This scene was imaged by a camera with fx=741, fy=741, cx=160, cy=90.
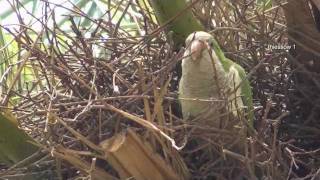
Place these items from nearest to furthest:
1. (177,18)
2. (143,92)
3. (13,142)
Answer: (143,92)
(13,142)
(177,18)

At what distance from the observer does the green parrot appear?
54.2 inches

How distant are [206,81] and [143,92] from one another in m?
0.18

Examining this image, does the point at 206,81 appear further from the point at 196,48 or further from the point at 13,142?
the point at 13,142

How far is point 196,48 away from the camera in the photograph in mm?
1382

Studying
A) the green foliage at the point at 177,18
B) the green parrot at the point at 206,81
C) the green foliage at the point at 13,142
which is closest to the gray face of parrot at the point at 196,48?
the green parrot at the point at 206,81

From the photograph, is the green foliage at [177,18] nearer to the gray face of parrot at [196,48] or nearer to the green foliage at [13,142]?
the gray face of parrot at [196,48]

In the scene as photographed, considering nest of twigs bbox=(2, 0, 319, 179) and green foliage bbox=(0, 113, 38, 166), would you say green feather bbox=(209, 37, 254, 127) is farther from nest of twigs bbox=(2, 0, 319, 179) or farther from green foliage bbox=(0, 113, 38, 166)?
green foliage bbox=(0, 113, 38, 166)

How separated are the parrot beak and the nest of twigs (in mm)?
55

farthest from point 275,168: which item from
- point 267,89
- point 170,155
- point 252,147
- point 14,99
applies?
point 14,99

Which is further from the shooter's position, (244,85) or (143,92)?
(244,85)

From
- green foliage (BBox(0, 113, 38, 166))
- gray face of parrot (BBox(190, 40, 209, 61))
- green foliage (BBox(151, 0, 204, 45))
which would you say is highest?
green foliage (BBox(151, 0, 204, 45))

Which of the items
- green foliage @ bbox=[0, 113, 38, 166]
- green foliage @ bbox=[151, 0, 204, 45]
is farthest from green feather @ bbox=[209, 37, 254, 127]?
green foliage @ bbox=[0, 113, 38, 166]

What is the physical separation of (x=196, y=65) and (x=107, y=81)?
7.3 inches

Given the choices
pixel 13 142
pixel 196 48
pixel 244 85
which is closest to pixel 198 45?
pixel 196 48
